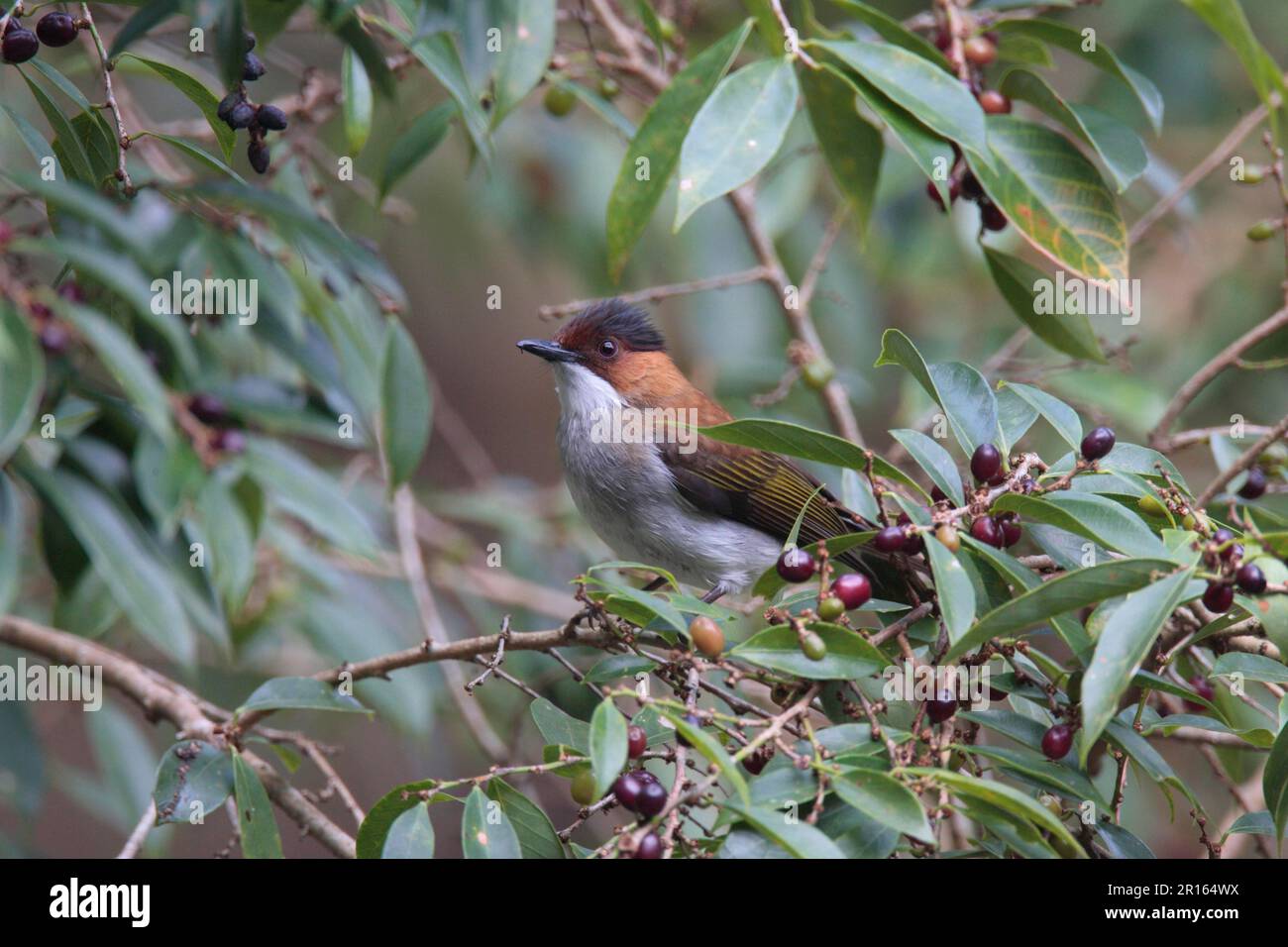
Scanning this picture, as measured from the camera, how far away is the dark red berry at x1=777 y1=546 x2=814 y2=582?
2322mm

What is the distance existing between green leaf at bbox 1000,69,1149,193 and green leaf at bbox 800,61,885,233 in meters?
0.38

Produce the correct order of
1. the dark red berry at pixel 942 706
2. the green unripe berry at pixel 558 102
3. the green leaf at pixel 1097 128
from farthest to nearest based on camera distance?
the green unripe berry at pixel 558 102, the green leaf at pixel 1097 128, the dark red berry at pixel 942 706

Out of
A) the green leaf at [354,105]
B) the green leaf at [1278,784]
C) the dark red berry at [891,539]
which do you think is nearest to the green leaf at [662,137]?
the green leaf at [354,105]

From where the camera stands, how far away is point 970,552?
91.7 inches

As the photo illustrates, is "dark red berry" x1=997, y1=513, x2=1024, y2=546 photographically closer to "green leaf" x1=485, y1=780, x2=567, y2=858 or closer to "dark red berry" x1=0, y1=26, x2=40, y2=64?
"green leaf" x1=485, y1=780, x2=567, y2=858

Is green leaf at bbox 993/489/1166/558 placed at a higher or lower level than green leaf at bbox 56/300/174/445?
lower

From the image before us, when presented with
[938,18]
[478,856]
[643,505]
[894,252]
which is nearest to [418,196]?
[894,252]

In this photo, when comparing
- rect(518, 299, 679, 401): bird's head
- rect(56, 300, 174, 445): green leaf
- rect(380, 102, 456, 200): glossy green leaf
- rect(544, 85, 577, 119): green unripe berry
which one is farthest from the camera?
rect(518, 299, 679, 401): bird's head

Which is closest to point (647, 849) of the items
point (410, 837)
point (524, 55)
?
point (410, 837)

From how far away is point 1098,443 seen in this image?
7.53 feet

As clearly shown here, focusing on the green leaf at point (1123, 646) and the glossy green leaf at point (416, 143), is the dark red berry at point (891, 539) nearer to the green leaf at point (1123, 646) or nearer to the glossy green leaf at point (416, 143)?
the green leaf at point (1123, 646)

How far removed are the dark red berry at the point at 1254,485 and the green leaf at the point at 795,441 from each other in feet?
3.39

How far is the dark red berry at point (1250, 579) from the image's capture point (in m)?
2.03

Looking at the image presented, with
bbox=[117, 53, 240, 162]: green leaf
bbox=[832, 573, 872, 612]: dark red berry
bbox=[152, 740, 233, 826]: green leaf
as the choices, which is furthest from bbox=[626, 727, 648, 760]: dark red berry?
bbox=[117, 53, 240, 162]: green leaf
